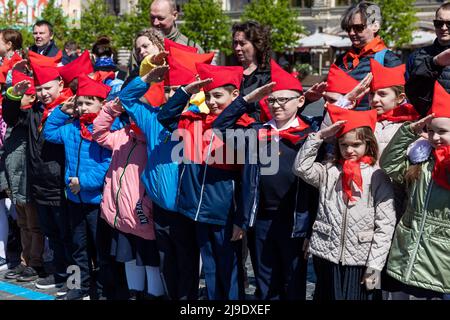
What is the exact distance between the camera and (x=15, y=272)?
6320mm

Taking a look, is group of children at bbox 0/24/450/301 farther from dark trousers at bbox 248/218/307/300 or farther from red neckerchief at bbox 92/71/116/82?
red neckerchief at bbox 92/71/116/82

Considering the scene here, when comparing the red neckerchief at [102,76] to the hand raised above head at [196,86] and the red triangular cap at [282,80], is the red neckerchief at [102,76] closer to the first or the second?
the hand raised above head at [196,86]

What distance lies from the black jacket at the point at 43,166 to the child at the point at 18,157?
8.1 inches

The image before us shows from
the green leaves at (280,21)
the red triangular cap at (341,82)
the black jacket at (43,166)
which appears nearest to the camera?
the red triangular cap at (341,82)

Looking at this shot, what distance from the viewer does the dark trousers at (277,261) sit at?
173 inches

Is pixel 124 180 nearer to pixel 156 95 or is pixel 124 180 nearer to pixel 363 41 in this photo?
pixel 156 95

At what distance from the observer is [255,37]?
17.6 feet

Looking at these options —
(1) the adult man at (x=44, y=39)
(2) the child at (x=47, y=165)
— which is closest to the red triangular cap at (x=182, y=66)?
(2) the child at (x=47, y=165)

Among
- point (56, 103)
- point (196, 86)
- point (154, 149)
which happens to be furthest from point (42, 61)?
point (196, 86)

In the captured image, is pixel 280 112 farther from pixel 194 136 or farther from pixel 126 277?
pixel 126 277

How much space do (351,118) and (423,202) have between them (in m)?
0.63

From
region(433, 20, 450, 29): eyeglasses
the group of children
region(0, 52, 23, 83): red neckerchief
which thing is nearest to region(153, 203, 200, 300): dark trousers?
the group of children

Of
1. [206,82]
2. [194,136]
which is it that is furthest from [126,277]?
[206,82]
